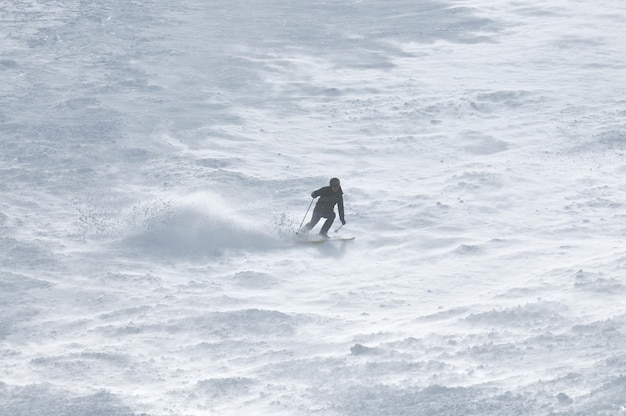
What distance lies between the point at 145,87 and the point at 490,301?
43.5ft

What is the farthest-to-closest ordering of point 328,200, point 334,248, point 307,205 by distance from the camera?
point 307,205
point 328,200
point 334,248

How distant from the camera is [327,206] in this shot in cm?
1764

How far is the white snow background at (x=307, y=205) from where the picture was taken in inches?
501

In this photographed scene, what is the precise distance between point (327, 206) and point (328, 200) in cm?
11

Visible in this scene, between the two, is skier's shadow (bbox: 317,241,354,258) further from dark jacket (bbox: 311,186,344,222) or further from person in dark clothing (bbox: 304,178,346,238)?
dark jacket (bbox: 311,186,344,222)

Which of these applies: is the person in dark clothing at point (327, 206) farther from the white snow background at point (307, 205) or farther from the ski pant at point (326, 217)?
the white snow background at point (307, 205)

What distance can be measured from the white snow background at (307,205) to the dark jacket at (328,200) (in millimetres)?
634

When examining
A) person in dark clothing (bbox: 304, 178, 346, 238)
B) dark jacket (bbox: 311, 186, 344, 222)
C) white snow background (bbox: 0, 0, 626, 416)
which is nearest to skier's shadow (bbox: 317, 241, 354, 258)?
white snow background (bbox: 0, 0, 626, 416)

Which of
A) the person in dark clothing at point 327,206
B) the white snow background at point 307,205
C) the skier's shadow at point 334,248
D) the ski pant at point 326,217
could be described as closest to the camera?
the white snow background at point 307,205

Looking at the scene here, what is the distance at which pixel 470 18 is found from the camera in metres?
31.5

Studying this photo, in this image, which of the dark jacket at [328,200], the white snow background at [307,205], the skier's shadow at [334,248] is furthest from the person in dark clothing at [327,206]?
the white snow background at [307,205]

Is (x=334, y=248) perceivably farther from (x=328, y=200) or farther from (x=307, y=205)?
(x=307, y=205)

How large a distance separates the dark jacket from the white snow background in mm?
634

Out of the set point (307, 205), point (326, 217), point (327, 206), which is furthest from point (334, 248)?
point (307, 205)
